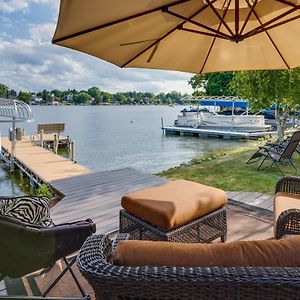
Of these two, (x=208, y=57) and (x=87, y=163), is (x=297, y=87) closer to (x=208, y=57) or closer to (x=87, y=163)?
(x=208, y=57)

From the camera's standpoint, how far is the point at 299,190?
3012 mm

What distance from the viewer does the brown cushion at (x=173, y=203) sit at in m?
2.47

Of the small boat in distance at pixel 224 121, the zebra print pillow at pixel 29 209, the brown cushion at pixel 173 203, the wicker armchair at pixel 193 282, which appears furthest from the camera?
the small boat in distance at pixel 224 121

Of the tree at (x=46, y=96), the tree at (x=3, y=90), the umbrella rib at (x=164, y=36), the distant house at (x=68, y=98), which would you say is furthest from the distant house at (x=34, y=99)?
the umbrella rib at (x=164, y=36)

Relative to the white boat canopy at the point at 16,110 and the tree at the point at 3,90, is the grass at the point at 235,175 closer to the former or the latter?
the white boat canopy at the point at 16,110

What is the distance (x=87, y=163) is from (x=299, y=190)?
37.4 feet

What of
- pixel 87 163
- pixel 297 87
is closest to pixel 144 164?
pixel 87 163

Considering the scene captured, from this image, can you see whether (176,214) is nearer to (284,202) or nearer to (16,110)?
(284,202)

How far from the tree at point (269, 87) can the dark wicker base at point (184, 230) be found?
233 inches

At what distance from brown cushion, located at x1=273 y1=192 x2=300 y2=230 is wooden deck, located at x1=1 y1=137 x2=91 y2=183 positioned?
4.21 m

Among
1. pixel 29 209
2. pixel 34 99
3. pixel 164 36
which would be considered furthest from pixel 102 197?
pixel 34 99

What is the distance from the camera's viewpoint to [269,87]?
7941 mm

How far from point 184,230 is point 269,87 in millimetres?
6551

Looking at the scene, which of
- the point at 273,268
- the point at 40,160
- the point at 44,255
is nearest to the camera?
the point at 273,268
